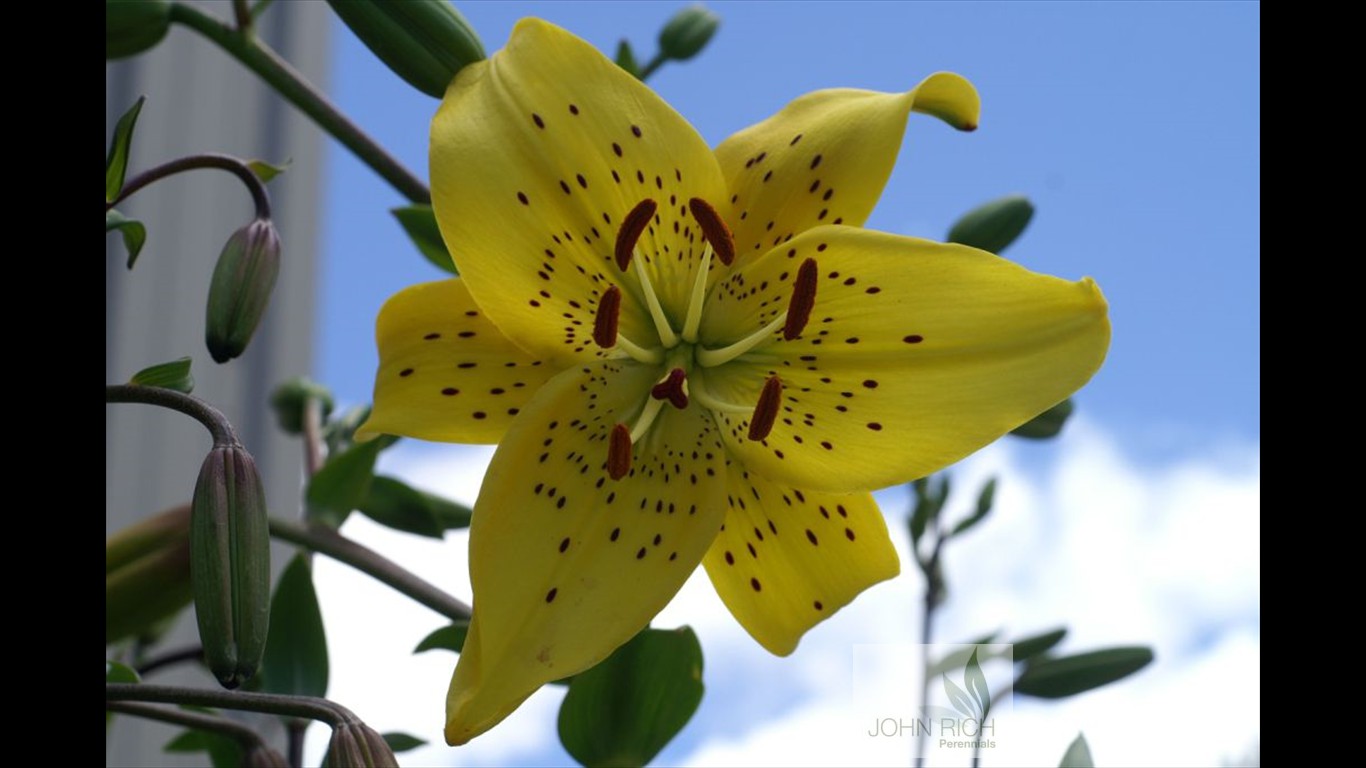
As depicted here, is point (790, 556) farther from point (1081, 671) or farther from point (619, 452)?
point (1081, 671)

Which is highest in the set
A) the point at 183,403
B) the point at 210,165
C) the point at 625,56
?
the point at 625,56

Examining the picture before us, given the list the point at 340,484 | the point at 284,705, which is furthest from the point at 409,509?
the point at 284,705

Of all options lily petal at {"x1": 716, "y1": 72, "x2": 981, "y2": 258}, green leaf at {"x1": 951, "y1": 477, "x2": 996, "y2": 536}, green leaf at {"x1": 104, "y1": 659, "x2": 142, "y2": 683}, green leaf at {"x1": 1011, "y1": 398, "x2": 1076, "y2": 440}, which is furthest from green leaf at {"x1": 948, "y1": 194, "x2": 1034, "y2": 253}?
green leaf at {"x1": 104, "y1": 659, "x2": 142, "y2": 683}

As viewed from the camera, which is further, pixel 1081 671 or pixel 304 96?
pixel 1081 671

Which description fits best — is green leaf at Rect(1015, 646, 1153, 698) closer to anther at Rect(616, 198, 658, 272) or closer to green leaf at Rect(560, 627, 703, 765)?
green leaf at Rect(560, 627, 703, 765)

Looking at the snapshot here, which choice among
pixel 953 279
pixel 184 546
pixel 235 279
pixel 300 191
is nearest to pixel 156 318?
pixel 300 191
